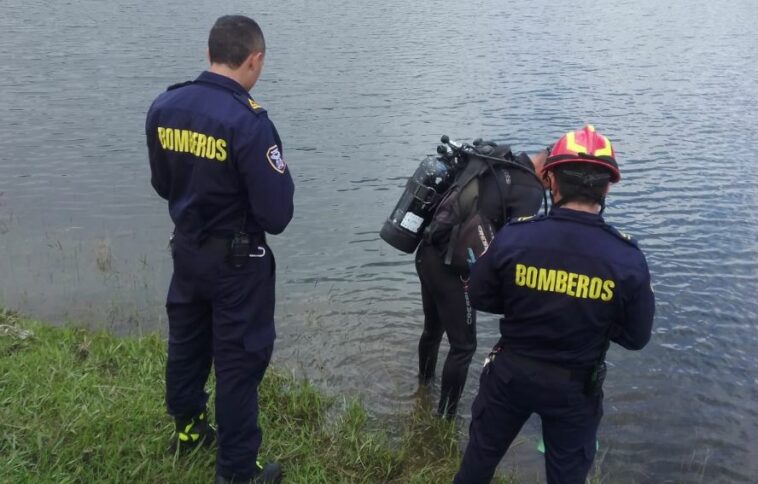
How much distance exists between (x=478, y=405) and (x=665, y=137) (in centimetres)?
1147

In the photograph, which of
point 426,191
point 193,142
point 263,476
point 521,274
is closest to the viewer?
point 521,274

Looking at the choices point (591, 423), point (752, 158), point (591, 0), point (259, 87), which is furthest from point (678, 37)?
point (591, 423)

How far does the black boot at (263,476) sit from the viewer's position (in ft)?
12.3

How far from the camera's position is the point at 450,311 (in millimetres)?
4777

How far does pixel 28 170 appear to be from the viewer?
36.7ft

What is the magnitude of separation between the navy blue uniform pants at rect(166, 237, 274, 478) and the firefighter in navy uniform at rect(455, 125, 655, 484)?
1102 millimetres

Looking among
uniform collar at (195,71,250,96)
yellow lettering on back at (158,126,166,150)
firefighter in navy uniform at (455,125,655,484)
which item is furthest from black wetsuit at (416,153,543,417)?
yellow lettering on back at (158,126,166,150)

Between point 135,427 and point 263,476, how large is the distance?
36.6 inches

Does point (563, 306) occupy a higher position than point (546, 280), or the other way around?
point (546, 280)

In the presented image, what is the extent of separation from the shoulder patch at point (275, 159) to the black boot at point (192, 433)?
162cm

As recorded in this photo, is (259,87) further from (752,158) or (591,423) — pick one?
(591,423)

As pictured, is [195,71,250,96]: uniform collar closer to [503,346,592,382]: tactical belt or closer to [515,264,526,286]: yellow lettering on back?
[515,264,526,286]: yellow lettering on back

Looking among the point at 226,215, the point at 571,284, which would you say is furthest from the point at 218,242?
the point at 571,284

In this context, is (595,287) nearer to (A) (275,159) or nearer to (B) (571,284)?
(B) (571,284)
